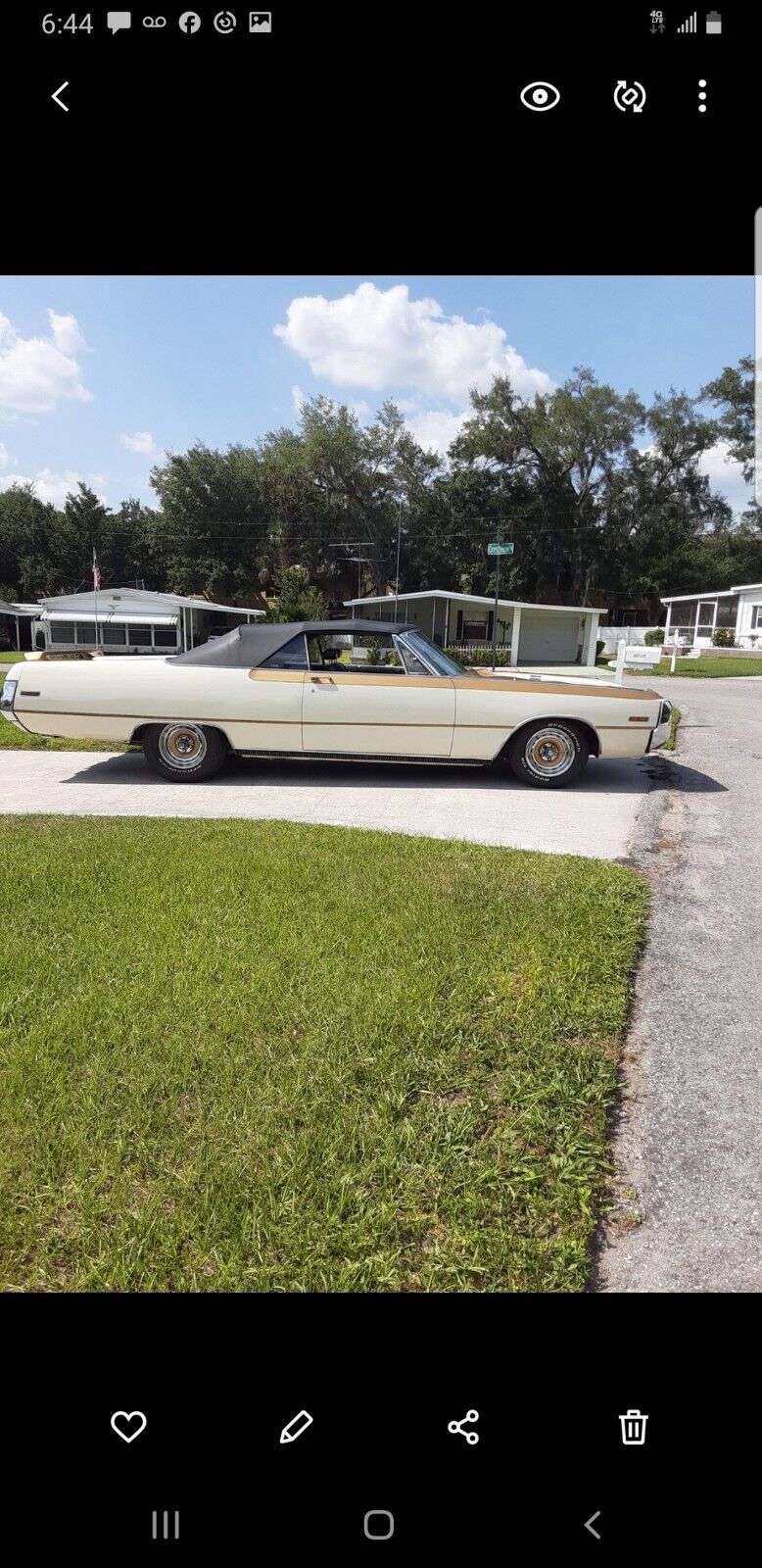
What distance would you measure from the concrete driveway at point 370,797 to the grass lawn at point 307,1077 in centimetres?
126

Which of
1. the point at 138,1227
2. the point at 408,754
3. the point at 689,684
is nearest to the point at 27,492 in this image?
the point at 689,684

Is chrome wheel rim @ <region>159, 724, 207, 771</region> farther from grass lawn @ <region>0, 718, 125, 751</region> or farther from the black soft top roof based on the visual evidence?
grass lawn @ <region>0, 718, 125, 751</region>

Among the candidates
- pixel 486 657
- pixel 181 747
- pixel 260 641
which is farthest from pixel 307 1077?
pixel 486 657

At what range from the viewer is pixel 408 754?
6250 millimetres

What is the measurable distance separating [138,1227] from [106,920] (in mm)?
1756
